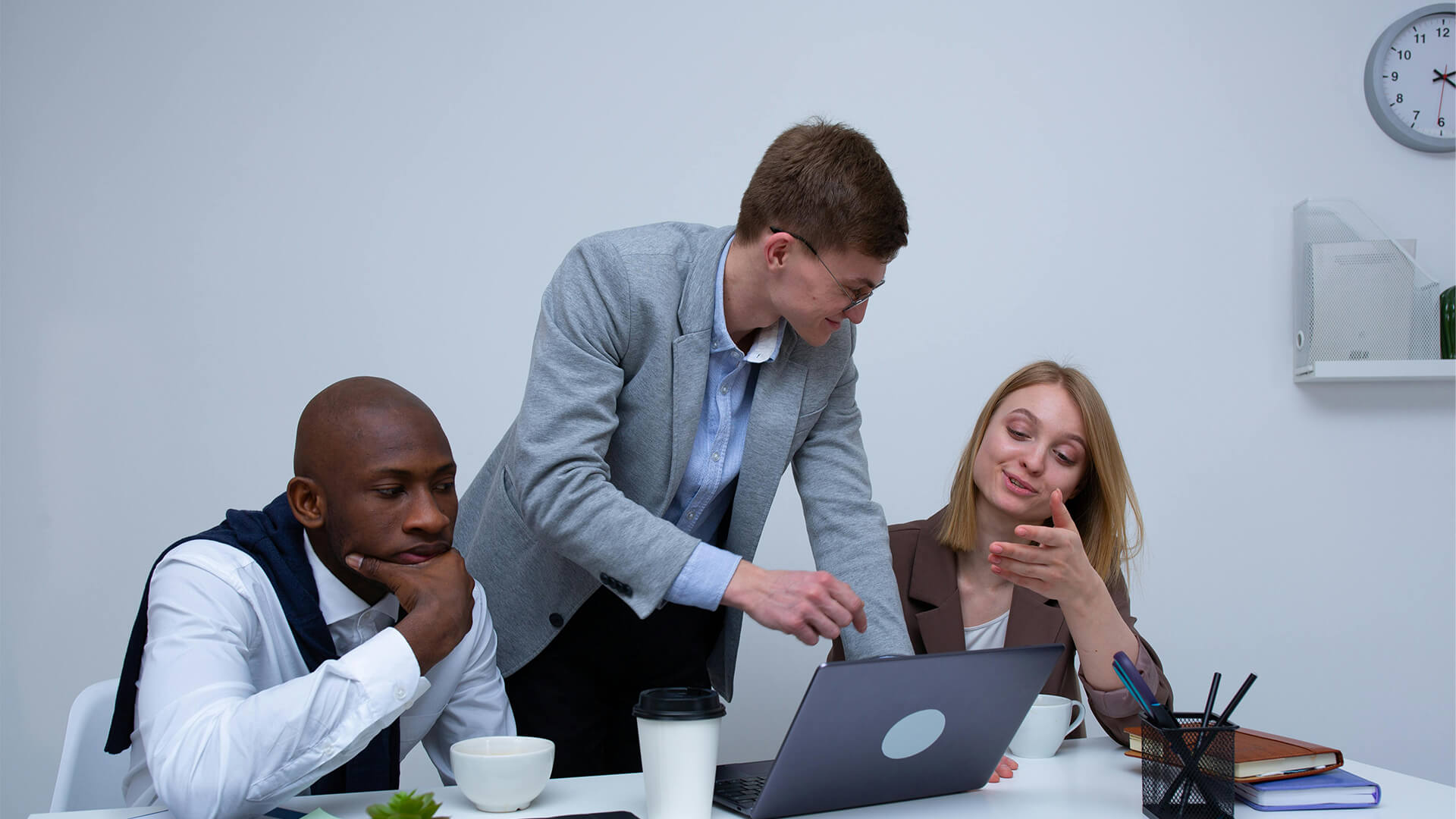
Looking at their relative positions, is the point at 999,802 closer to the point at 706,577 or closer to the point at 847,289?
the point at 706,577

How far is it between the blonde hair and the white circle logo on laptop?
81cm

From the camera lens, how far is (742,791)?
112 centimetres

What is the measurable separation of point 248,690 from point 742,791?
56 cm

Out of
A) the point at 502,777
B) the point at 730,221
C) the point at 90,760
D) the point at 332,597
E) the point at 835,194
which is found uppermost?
the point at 730,221

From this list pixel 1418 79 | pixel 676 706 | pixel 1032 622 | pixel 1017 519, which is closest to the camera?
pixel 676 706

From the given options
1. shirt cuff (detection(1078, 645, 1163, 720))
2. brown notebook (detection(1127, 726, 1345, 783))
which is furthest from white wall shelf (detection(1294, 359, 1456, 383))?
brown notebook (detection(1127, 726, 1345, 783))

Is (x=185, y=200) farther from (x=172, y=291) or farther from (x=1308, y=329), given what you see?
(x=1308, y=329)

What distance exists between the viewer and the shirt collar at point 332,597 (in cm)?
132

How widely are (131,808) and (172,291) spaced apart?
152cm

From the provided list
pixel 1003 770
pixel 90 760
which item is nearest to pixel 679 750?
pixel 1003 770

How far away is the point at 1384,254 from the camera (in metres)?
2.58

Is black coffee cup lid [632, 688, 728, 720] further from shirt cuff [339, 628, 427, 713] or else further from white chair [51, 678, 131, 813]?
white chair [51, 678, 131, 813]

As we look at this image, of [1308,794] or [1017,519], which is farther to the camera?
[1017,519]

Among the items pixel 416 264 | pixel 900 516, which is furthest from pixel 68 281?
pixel 900 516
